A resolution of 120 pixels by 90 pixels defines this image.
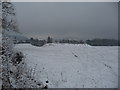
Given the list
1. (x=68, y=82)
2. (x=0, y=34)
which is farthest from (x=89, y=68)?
(x=0, y=34)

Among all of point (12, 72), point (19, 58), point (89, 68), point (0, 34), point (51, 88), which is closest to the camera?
point (12, 72)

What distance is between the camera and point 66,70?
22609 millimetres

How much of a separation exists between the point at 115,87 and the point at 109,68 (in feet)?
23.5

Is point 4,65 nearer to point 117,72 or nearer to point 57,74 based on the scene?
point 57,74

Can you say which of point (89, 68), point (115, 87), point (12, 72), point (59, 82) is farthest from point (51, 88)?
point (89, 68)

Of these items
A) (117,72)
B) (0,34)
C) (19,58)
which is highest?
(0,34)

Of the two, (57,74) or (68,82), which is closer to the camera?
(68,82)

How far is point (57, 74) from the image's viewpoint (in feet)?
68.2

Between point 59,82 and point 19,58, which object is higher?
point 19,58

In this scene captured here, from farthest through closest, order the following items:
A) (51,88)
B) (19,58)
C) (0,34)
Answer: (19,58) → (0,34) → (51,88)

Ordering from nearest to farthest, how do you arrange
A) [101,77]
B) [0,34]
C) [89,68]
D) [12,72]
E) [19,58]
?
[12,72] → [0,34] → [101,77] → [19,58] → [89,68]

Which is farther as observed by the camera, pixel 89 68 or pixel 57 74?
pixel 89 68

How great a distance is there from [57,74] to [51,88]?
4245 mm

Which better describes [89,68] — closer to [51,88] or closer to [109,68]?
[109,68]
